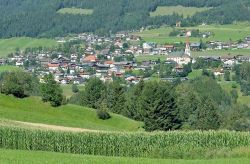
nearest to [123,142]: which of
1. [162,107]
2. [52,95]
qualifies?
[162,107]

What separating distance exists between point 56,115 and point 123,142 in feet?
88.4

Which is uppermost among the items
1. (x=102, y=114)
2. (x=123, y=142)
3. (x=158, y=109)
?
(x=123, y=142)

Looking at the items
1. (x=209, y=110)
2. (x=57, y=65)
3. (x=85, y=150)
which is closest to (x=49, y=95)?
(x=209, y=110)

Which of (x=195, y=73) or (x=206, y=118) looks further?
(x=195, y=73)

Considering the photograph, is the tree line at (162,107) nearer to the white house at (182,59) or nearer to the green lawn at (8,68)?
the green lawn at (8,68)

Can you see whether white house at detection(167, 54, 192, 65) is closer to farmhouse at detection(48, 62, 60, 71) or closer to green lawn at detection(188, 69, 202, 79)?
green lawn at detection(188, 69, 202, 79)

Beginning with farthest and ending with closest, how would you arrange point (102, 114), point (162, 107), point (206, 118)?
1. point (206, 118)
2. point (102, 114)
3. point (162, 107)

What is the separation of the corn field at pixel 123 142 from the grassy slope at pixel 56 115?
1867 centimetres

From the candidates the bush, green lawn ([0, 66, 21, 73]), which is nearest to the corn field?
the bush

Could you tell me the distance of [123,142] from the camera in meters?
41.6

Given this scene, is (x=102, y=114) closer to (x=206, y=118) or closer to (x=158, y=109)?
(x=158, y=109)

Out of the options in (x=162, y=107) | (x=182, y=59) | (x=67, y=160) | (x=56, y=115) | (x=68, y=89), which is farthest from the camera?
(x=182, y=59)

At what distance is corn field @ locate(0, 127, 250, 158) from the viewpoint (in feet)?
135

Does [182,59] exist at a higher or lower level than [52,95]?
lower
